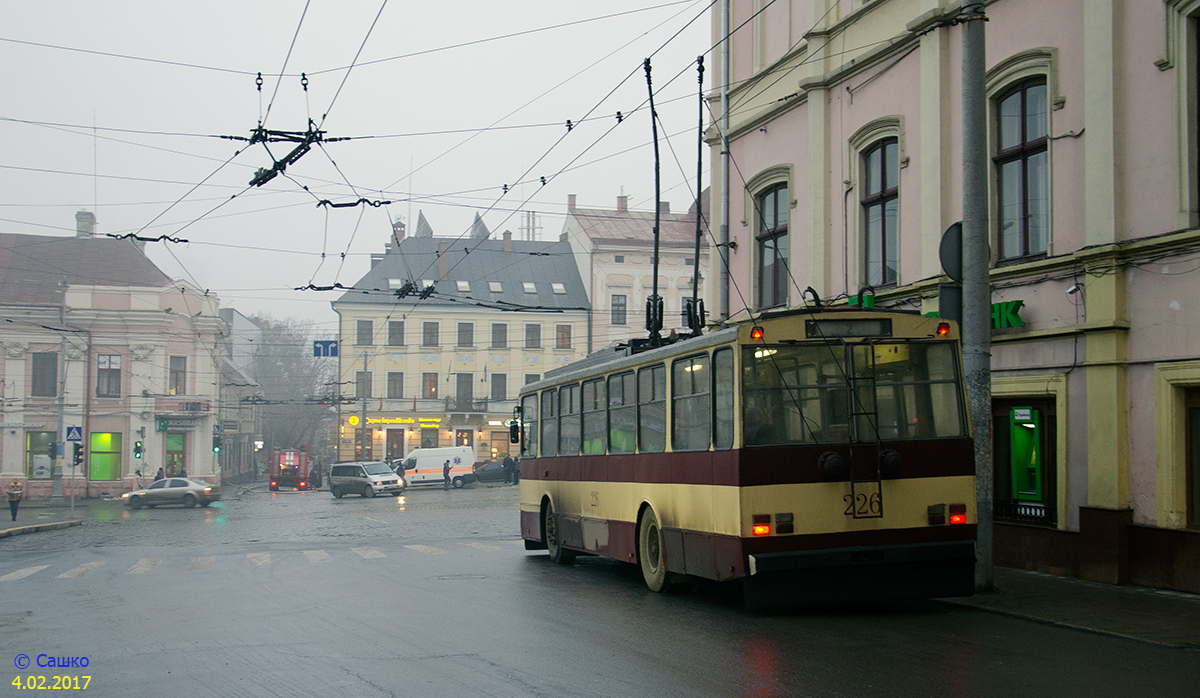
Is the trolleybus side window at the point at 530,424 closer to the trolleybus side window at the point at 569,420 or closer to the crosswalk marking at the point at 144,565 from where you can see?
the trolleybus side window at the point at 569,420

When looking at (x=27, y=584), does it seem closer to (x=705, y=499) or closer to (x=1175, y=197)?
(x=705, y=499)

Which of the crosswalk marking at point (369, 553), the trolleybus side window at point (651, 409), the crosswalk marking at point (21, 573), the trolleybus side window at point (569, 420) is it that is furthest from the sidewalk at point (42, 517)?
the trolleybus side window at point (651, 409)

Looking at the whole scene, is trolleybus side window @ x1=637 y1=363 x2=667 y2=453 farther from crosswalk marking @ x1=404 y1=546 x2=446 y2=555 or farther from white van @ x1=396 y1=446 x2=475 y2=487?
white van @ x1=396 y1=446 x2=475 y2=487

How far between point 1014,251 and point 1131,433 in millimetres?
3154

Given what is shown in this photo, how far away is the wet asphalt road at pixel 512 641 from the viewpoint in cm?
767

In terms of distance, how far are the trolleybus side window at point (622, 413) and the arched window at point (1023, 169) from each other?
214 inches

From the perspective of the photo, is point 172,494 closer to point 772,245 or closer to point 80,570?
point 80,570

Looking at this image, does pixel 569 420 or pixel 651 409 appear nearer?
pixel 651 409

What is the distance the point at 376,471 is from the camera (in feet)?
169

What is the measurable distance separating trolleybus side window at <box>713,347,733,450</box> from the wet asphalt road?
1691 millimetres

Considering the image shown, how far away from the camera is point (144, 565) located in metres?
20.0

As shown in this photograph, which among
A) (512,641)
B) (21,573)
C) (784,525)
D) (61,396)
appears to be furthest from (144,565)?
(61,396)

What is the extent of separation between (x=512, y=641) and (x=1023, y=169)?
9.54 metres

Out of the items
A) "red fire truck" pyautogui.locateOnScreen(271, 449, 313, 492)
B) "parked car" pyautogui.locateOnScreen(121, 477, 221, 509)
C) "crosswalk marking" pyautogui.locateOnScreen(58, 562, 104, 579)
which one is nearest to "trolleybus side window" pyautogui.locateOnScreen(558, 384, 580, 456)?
"crosswalk marking" pyautogui.locateOnScreen(58, 562, 104, 579)
